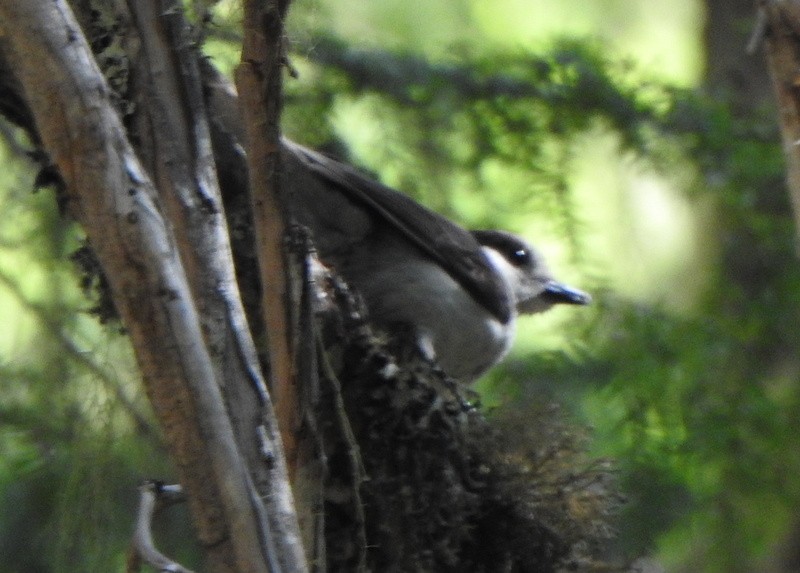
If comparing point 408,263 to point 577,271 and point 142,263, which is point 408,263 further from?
point 142,263

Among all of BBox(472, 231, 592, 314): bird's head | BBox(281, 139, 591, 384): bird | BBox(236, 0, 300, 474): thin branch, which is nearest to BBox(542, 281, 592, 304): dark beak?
BBox(472, 231, 592, 314): bird's head

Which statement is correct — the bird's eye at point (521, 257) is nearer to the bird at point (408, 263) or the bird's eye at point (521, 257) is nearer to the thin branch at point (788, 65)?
the bird at point (408, 263)

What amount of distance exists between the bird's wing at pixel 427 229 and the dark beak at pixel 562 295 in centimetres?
40

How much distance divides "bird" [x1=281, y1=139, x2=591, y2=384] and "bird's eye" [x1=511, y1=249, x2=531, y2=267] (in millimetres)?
381

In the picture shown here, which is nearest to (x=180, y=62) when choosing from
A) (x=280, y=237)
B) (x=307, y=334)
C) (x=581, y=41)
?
(x=280, y=237)

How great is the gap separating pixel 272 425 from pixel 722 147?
2403 millimetres

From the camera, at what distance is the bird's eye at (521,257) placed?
3.51 metres

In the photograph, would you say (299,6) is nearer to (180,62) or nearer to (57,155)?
(180,62)

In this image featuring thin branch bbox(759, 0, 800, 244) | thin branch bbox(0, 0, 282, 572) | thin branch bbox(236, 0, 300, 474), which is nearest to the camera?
thin branch bbox(0, 0, 282, 572)

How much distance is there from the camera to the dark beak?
3.42m

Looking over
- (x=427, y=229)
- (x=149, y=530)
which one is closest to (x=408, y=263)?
(x=427, y=229)

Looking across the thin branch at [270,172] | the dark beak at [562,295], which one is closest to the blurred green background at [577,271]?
the dark beak at [562,295]

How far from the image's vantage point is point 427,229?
2.80 metres

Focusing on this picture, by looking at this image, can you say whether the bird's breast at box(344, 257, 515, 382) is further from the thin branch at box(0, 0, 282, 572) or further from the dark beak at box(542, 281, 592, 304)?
the thin branch at box(0, 0, 282, 572)
